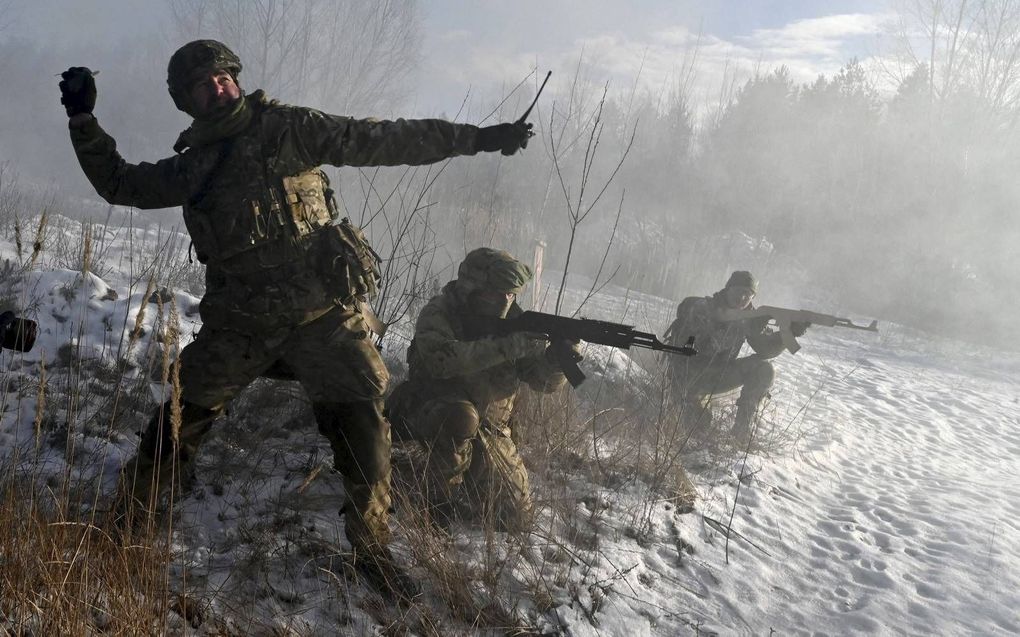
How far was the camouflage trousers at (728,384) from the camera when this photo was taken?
4352 mm

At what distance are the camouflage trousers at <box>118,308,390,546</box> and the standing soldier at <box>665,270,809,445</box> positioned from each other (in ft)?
9.71

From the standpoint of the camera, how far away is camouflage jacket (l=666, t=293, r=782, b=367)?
Result: 15.0 feet

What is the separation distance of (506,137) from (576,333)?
2.98 ft

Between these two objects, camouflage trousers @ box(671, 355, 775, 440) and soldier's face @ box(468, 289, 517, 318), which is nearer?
soldier's face @ box(468, 289, 517, 318)

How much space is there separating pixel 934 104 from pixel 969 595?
2338cm

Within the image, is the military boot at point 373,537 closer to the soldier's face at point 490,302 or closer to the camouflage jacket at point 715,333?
the soldier's face at point 490,302

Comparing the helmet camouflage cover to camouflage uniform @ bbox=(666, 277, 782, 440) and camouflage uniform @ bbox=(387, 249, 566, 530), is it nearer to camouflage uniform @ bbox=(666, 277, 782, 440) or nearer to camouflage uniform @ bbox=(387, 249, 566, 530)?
camouflage uniform @ bbox=(387, 249, 566, 530)

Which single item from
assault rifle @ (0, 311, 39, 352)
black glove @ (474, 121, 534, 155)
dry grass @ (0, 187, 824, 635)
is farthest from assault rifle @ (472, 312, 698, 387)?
assault rifle @ (0, 311, 39, 352)

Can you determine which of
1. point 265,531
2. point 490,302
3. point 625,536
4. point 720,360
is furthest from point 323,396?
point 720,360

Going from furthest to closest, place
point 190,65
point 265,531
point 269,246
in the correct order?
point 265,531, point 269,246, point 190,65

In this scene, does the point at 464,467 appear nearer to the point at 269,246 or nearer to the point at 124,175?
the point at 269,246

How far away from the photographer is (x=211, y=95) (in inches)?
73.2

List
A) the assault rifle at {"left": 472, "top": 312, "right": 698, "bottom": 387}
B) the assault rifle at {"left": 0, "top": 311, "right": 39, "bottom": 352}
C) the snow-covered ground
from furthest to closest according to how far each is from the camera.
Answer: the assault rifle at {"left": 472, "top": 312, "right": 698, "bottom": 387} → the snow-covered ground → the assault rifle at {"left": 0, "top": 311, "right": 39, "bottom": 352}

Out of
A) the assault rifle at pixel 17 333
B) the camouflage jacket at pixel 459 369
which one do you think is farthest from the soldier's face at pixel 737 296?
the assault rifle at pixel 17 333
